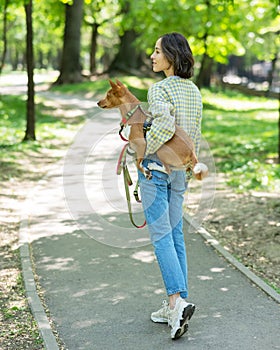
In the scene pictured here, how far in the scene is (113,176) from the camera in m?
9.80

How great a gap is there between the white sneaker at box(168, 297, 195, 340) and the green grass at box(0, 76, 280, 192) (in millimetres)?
6768

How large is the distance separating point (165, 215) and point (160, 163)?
1.26ft

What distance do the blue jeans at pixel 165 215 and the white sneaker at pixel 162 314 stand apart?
22 centimetres

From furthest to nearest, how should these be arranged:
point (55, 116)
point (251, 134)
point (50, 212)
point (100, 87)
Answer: point (100, 87)
point (55, 116)
point (251, 134)
point (50, 212)

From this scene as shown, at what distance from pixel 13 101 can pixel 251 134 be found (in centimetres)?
1057

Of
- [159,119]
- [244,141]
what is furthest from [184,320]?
[244,141]

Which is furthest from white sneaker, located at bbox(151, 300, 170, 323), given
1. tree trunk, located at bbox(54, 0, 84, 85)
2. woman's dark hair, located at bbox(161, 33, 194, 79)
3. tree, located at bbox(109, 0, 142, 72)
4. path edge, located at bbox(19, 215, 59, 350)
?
tree, located at bbox(109, 0, 142, 72)

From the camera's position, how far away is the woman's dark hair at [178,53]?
459 centimetres

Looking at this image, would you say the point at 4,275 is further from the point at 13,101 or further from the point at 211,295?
the point at 13,101

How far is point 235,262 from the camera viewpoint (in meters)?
6.91

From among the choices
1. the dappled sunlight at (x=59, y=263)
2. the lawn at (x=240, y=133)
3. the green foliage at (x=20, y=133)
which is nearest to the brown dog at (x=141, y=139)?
the dappled sunlight at (x=59, y=263)

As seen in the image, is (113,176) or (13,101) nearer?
(113,176)

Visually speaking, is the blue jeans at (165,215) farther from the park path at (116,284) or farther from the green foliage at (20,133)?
the green foliage at (20,133)

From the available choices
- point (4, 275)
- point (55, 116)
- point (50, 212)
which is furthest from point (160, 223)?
point (55, 116)
